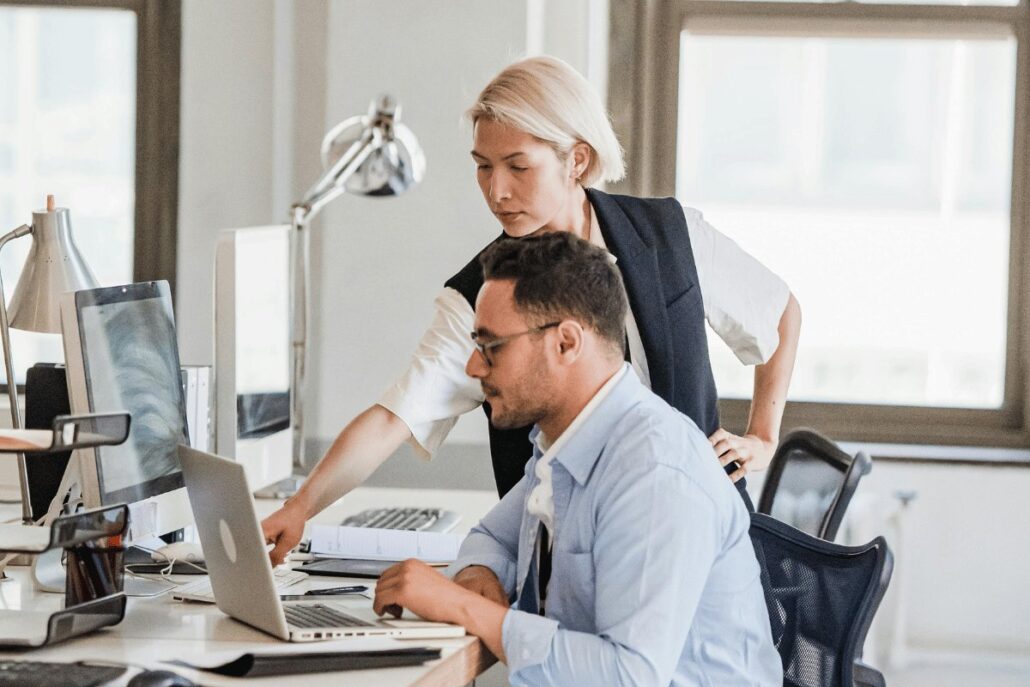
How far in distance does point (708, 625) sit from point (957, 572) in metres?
2.22

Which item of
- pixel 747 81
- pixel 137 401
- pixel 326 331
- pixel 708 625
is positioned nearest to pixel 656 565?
pixel 708 625

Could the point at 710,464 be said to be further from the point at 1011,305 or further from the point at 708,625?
the point at 1011,305

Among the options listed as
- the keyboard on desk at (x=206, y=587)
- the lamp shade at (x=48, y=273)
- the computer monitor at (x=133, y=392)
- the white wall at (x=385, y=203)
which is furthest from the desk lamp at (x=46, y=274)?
the white wall at (x=385, y=203)

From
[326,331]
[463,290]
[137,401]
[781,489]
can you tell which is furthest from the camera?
[326,331]

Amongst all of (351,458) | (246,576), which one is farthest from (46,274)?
(246,576)

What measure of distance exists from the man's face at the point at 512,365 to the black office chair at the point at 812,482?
0.73m

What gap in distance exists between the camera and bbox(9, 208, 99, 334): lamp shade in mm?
2137

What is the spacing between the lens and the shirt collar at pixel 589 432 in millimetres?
1607

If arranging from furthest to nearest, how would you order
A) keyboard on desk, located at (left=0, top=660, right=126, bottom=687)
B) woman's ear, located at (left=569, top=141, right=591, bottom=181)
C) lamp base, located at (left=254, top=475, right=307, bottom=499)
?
lamp base, located at (left=254, top=475, right=307, bottom=499)
woman's ear, located at (left=569, top=141, right=591, bottom=181)
keyboard on desk, located at (left=0, top=660, right=126, bottom=687)

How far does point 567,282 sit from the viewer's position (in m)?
1.61

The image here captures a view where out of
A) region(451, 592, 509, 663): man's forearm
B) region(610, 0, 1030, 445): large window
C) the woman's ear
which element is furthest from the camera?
region(610, 0, 1030, 445): large window

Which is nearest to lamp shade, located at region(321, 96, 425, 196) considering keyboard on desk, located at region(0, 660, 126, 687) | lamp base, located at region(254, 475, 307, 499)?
lamp base, located at region(254, 475, 307, 499)

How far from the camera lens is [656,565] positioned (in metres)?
1.47

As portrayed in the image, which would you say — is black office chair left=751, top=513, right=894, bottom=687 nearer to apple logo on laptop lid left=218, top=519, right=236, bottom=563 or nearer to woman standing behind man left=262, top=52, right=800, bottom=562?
woman standing behind man left=262, top=52, right=800, bottom=562
